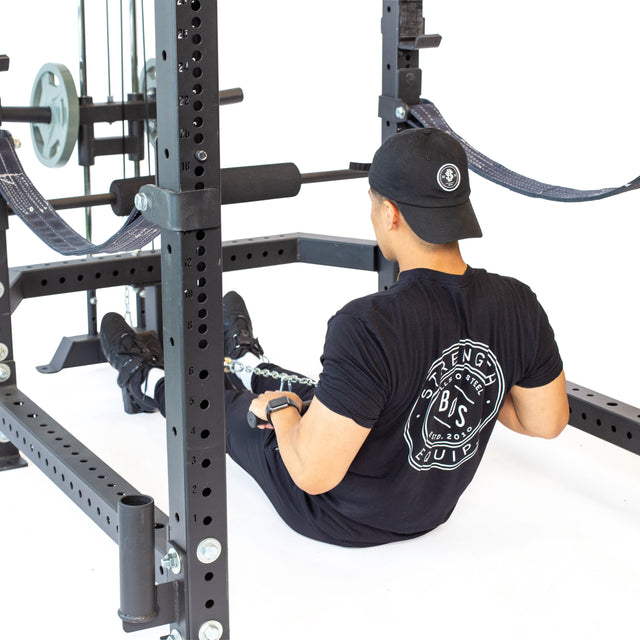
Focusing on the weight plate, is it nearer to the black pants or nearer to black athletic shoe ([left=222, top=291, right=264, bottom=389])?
black athletic shoe ([left=222, top=291, right=264, bottom=389])

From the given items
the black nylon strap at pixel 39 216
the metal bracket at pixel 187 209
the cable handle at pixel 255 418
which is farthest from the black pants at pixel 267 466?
the metal bracket at pixel 187 209

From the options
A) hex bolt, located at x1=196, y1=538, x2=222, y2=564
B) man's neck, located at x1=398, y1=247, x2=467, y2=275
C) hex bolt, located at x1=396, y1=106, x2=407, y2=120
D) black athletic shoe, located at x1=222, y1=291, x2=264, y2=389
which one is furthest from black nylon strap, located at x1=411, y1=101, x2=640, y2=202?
hex bolt, located at x1=196, y1=538, x2=222, y2=564

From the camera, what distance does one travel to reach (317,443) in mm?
2719

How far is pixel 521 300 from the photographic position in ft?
9.37

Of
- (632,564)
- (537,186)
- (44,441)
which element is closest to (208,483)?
(44,441)

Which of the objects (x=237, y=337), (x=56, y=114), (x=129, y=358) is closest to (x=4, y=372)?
(x=129, y=358)

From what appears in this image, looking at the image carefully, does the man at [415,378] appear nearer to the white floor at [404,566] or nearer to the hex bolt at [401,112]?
the white floor at [404,566]

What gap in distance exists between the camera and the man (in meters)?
2.68

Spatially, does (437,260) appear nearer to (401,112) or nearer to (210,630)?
(210,630)

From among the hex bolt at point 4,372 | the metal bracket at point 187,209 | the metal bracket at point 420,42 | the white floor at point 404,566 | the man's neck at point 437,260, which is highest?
the metal bracket at point 420,42

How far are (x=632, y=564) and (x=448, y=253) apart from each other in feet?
3.46

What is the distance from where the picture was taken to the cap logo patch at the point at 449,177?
2699mm

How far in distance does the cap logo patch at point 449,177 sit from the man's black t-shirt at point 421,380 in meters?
0.20

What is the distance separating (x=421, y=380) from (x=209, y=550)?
25.6 inches
